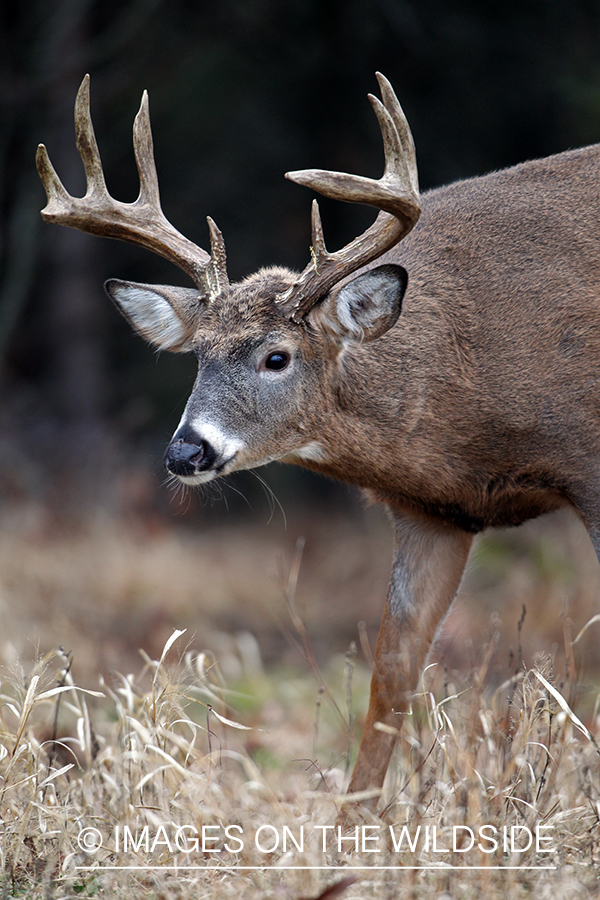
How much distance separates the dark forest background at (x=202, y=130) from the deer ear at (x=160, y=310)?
5.21 meters

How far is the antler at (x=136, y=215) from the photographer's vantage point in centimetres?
442

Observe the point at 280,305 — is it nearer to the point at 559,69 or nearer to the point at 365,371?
the point at 365,371

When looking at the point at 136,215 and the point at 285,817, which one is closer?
the point at 285,817

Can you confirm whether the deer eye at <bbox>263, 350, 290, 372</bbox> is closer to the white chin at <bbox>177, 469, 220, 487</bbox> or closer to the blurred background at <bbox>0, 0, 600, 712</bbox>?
the white chin at <bbox>177, 469, 220, 487</bbox>

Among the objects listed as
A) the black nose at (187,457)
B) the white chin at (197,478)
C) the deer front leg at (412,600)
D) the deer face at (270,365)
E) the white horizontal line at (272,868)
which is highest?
the deer face at (270,365)

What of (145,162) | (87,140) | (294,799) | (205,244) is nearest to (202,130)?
(205,244)

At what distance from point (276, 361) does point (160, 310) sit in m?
0.73

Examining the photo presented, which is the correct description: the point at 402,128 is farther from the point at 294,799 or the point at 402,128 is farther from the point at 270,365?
the point at 294,799

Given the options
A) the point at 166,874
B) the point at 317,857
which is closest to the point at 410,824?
the point at 317,857

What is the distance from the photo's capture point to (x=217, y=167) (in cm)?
1434

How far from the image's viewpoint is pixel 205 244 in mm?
13453

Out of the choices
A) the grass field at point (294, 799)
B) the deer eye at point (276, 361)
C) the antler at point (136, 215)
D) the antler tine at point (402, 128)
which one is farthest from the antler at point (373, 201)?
the grass field at point (294, 799)

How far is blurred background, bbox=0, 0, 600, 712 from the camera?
8.27m

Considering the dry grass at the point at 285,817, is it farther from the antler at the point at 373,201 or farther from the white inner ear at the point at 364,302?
the antler at the point at 373,201
